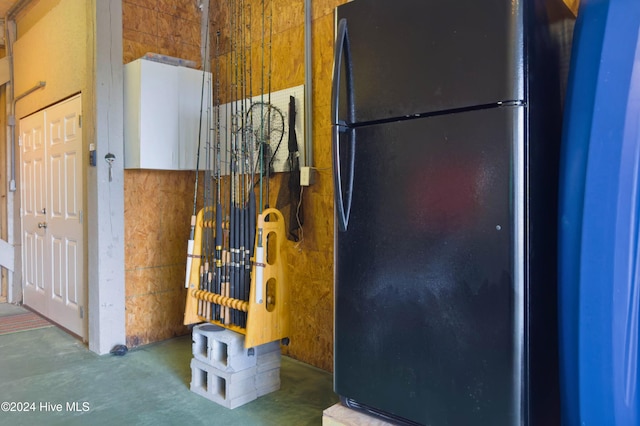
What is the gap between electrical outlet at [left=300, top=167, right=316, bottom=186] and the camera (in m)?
3.01

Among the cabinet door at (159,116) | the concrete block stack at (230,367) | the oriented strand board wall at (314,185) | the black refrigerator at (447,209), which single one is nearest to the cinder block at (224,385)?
the concrete block stack at (230,367)

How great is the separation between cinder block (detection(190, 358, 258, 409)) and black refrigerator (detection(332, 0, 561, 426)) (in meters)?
1.35

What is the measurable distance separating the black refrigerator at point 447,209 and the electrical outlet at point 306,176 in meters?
1.55

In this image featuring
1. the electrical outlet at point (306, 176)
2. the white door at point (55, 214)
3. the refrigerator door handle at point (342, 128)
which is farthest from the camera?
the white door at point (55, 214)

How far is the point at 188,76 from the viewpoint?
3658mm

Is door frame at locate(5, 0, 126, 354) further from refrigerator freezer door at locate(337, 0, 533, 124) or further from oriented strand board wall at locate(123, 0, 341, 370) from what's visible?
refrigerator freezer door at locate(337, 0, 533, 124)

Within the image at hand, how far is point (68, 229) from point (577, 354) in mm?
4044

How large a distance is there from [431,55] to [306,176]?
1826mm

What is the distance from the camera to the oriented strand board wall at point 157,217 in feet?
12.0

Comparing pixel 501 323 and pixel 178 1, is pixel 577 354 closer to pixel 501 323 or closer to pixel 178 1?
pixel 501 323

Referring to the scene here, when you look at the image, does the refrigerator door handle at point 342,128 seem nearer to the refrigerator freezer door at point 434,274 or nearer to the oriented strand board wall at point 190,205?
the refrigerator freezer door at point 434,274

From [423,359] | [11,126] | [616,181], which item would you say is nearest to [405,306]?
[423,359]

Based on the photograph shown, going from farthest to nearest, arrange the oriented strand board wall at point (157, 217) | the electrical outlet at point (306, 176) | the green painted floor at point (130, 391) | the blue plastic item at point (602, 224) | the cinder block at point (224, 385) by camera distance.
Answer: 1. the oriented strand board wall at point (157, 217)
2. the electrical outlet at point (306, 176)
3. the cinder block at point (224, 385)
4. the green painted floor at point (130, 391)
5. the blue plastic item at point (602, 224)

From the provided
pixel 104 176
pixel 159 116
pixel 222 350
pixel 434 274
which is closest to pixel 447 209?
pixel 434 274
